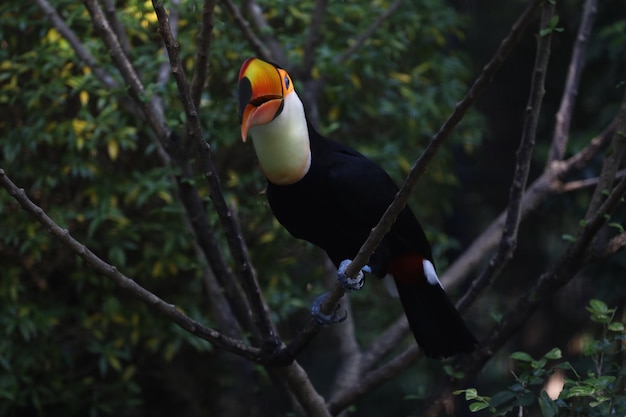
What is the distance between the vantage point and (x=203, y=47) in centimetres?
214

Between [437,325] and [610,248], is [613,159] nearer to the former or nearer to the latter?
[610,248]

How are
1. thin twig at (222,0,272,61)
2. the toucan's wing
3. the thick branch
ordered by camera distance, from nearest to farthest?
the thick branch, the toucan's wing, thin twig at (222,0,272,61)

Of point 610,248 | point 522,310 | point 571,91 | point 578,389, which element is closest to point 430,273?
point 522,310

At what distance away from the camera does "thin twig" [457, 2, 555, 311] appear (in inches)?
83.2

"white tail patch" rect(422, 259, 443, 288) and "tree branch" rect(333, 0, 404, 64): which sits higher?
"tree branch" rect(333, 0, 404, 64)

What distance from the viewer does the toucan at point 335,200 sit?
201 centimetres

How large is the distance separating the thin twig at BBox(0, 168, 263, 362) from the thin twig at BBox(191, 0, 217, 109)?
0.50 m

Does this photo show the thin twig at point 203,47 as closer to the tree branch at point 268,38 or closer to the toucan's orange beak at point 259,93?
the toucan's orange beak at point 259,93

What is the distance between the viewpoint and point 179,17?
119 inches

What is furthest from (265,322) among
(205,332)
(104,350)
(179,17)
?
(179,17)

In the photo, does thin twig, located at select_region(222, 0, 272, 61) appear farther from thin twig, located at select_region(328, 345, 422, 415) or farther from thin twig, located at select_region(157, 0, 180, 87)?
thin twig, located at select_region(328, 345, 422, 415)

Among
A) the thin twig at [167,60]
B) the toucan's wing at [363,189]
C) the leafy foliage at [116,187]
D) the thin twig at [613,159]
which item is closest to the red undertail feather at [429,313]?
the toucan's wing at [363,189]

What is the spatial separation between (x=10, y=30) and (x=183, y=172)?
1166 mm

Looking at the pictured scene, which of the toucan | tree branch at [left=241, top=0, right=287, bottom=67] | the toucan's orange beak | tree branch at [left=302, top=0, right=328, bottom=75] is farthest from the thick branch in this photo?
tree branch at [left=241, top=0, right=287, bottom=67]
